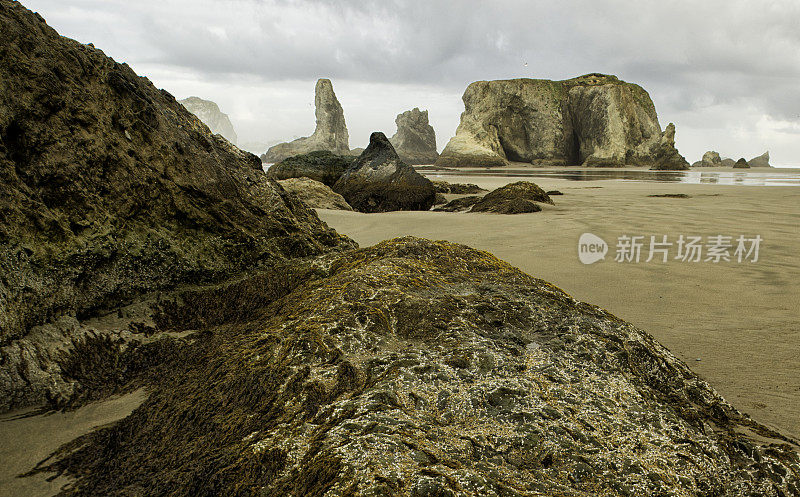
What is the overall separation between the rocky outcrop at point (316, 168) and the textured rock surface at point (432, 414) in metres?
10.9

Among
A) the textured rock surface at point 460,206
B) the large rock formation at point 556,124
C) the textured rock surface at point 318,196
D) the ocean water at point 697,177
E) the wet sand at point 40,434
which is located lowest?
the wet sand at point 40,434

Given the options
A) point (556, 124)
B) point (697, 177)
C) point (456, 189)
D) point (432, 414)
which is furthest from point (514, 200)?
point (556, 124)

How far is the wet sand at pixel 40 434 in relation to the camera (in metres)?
1.59

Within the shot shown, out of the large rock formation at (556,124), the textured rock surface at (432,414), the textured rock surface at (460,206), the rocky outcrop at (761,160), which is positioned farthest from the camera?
the rocky outcrop at (761,160)

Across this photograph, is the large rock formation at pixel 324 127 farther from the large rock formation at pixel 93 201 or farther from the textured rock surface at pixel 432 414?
the textured rock surface at pixel 432 414

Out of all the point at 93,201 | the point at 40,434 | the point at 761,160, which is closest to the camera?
the point at 40,434

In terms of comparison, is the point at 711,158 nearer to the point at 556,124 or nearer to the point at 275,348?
the point at 556,124

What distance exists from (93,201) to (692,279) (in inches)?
187

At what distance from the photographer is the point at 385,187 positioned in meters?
10.7

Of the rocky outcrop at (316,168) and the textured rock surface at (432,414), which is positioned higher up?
the rocky outcrop at (316,168)

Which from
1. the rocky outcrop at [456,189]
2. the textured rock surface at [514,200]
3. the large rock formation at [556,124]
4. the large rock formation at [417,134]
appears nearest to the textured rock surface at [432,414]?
the textured rock surface at [514,200]

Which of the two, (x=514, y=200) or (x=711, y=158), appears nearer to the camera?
(x=514, y=200)

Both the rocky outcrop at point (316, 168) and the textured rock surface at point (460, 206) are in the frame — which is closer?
the textured rock surface at point (460, 206)

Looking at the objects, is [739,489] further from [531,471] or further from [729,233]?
[729,233]
